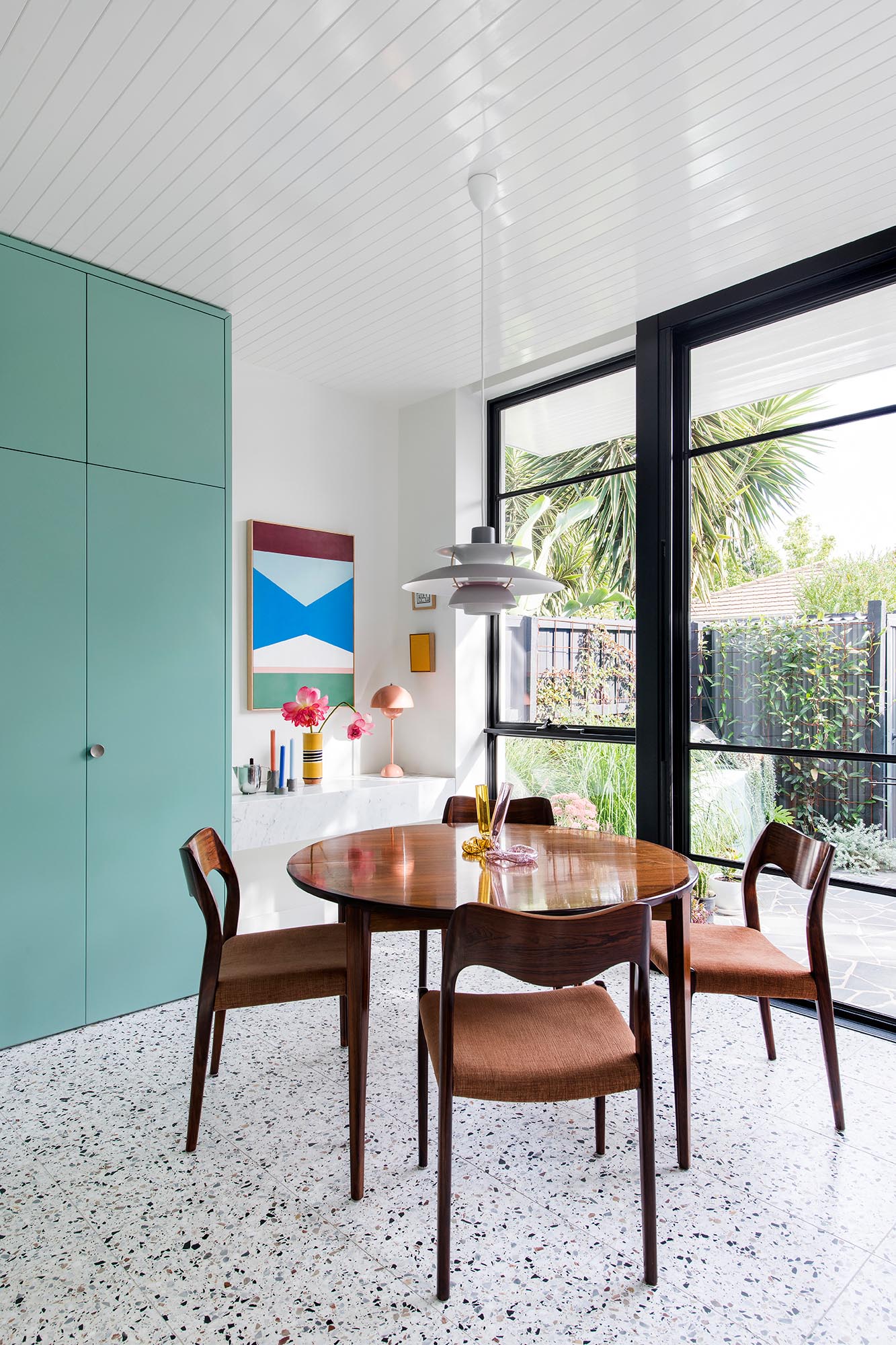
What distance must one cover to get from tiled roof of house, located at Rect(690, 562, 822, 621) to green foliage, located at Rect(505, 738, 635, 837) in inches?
32.5

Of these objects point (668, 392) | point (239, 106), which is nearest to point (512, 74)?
point (239, 106)

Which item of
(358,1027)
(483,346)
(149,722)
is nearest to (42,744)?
(149,722)

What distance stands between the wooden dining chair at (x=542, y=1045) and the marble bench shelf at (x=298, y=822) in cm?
201

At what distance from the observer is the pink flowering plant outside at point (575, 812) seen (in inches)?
158

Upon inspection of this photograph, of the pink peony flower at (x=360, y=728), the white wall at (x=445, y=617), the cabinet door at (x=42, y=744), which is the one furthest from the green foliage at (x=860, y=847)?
the cabinet door at (x=42, y=744)

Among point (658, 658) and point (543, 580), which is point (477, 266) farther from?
point (658, 658)

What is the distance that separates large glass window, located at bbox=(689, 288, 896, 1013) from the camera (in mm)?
2922

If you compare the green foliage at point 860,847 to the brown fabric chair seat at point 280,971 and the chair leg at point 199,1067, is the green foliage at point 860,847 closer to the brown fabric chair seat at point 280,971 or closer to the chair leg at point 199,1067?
the brown fabric chair seat at point 280,971

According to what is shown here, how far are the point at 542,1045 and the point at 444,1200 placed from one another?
38 centimetres

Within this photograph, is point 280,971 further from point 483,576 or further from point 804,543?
point 804,543

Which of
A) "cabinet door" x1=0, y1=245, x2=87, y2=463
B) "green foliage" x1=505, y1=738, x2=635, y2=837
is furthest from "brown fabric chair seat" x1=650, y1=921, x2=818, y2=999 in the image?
"cabinet door" x1=0, y1=245, x2=87, y2=463

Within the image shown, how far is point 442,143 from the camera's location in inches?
91.4

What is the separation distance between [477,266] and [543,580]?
1.47m

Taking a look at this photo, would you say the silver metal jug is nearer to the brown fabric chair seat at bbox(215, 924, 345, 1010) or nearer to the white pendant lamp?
the brown fabric chair seat at bbox(215, 924, 345, 1010)
